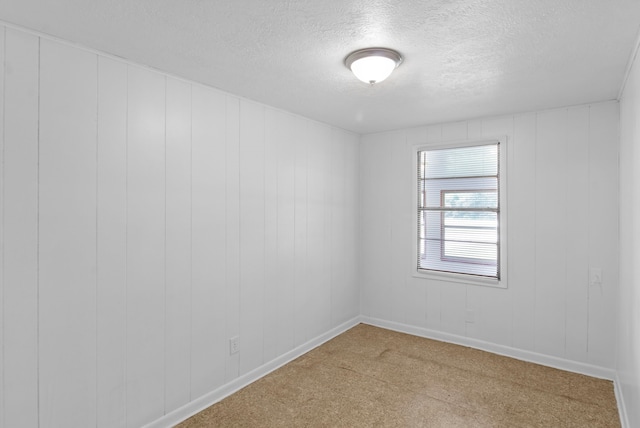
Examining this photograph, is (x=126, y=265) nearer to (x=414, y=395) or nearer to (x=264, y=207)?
(x=264, y=207)

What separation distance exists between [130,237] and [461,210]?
10.3ft

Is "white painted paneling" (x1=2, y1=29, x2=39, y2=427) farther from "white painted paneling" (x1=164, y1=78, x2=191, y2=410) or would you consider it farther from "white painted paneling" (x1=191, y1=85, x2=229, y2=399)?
"white painted paneling" (x1=191, y1=85, x2=229, y2=399)

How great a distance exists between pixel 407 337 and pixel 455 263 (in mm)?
985

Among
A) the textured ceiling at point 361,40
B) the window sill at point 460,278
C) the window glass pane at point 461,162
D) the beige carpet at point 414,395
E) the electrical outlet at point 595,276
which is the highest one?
the textured ceiling at point 361,40

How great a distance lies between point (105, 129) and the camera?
2121 mm

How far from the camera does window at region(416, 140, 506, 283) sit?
145 inches

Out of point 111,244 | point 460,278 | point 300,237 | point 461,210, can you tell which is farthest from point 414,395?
point 111,244

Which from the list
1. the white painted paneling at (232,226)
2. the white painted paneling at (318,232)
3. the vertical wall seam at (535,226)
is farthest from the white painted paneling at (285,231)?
the vertical wall seam at (535,226)

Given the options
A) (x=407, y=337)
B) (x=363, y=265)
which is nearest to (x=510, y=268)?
(x=407, y=337)

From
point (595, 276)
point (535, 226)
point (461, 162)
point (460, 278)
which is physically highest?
point (461, 162)

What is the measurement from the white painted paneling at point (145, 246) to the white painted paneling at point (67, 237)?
0.22 metres

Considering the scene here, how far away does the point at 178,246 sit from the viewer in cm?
253

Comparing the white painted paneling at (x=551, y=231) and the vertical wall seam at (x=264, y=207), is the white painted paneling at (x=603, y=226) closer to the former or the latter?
the white painted paneling at (x=551, y=231)

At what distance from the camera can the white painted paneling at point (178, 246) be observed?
246 centimetres
